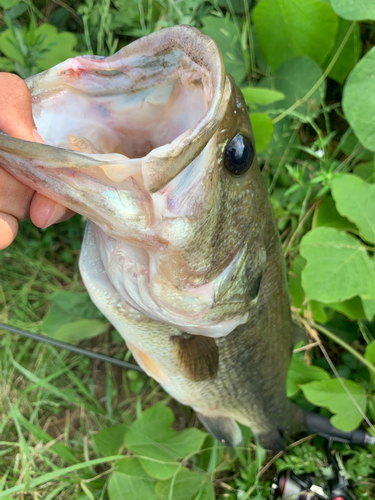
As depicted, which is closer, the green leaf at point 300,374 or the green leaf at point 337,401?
the green leaf at point 337,401

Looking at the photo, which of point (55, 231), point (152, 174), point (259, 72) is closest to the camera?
point (152, 174)

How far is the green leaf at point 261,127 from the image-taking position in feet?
5.48

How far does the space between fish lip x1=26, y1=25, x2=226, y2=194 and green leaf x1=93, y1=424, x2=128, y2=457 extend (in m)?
1.62

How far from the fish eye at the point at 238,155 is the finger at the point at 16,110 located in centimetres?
47

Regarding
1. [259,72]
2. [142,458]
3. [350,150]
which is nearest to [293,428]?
[142,458]

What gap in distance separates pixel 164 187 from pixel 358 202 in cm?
126

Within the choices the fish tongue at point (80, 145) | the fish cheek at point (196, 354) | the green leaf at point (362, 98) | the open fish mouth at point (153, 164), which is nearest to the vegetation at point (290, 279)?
the green leaf at point (362, 98)

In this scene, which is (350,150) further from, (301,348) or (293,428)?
(293,428)

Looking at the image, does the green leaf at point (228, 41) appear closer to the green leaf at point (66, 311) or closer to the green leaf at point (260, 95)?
the green leaf at point (260, 95)

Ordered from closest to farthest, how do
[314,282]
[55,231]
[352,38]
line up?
[314,282], [352,38], [55,231]

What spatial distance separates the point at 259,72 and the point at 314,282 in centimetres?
122

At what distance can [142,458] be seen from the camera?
1713 millimetres

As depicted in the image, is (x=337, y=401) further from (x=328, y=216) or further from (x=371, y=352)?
(x=328, y=216)

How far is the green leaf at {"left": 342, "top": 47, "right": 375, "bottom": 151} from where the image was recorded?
162cm
